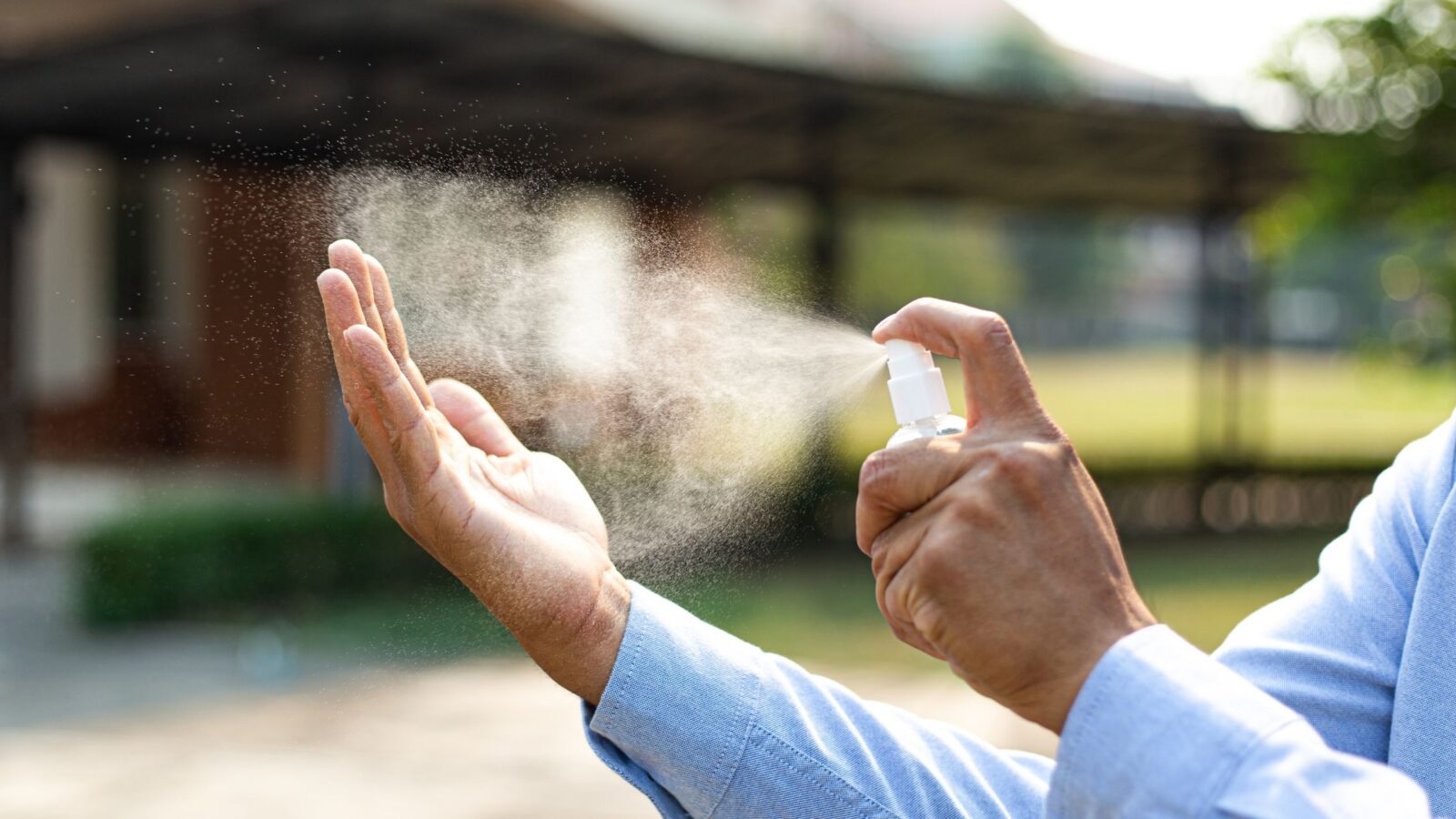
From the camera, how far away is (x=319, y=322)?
2379 millimetres

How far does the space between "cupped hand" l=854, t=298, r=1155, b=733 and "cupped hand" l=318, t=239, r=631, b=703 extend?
0.40m

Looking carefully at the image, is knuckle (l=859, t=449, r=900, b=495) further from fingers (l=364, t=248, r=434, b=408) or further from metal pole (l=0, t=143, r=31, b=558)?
metal pole (l=0, t=143, r=31, b=558)

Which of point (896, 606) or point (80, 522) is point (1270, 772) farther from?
point (80, 522)

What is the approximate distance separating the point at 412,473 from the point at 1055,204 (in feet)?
52.2

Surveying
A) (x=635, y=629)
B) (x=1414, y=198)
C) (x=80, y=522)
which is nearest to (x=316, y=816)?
(x=635, y=629)

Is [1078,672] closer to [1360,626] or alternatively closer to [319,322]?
[1360,626]

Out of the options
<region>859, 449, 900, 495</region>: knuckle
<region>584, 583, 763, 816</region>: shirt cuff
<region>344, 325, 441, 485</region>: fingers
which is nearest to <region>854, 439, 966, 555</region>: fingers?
<region>859, 449, 900, 495</region>: knuckle

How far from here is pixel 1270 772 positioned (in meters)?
0.96

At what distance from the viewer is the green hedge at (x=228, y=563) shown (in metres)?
7.96

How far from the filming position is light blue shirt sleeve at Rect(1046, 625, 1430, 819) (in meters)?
0.95

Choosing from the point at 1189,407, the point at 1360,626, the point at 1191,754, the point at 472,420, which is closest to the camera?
the point at 1191,754

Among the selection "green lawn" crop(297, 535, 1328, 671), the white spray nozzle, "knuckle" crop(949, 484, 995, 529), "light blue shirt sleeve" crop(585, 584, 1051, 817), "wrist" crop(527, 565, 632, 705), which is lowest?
"green lawn" crop(297, 535, 1328, 671)

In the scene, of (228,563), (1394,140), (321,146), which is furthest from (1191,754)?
(1394,140)

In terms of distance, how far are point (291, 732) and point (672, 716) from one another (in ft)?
16.1
